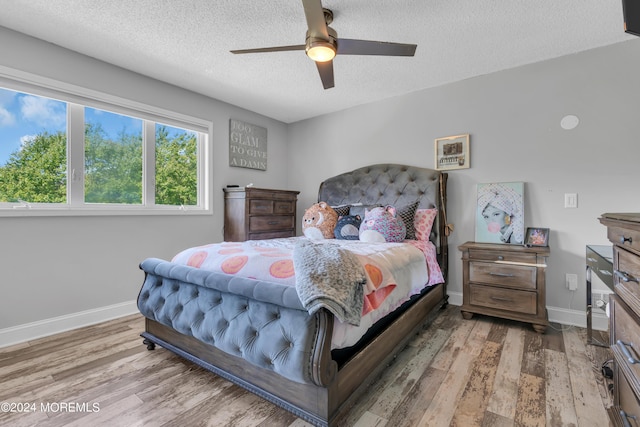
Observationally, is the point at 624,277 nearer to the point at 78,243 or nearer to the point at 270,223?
the point at 270,223

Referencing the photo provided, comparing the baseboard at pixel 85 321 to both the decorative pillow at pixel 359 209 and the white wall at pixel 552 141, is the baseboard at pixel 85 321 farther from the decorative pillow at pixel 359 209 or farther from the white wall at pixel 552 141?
the decorative pillow at pixel 359 209

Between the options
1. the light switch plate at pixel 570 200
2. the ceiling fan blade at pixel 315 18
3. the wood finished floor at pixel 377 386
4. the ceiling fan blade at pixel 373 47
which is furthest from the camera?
the light switch plate at pixel 570 200

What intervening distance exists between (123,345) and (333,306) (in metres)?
1.91

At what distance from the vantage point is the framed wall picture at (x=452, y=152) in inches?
119

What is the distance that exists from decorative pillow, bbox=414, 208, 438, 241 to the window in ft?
8.17

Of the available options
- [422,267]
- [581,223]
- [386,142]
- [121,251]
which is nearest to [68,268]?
[121,251]

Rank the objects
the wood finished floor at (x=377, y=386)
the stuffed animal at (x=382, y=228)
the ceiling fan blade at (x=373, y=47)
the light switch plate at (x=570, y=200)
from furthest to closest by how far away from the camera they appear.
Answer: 1. the stuffed animal at (x=382, y=228)
2. the light switch plate at (x=570, y=200)
3. the ceiling fan blade at (x=373, y=47)
4. the wood finished floor at (x=377, y=386)

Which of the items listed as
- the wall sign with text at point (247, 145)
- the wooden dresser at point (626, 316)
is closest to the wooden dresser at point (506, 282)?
the wooden dresser at point (626, 316)

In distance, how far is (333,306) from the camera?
1.25m

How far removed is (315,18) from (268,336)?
170cm

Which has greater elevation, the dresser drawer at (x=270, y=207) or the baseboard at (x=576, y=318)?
the dresser drawer at (x=270, y=207)

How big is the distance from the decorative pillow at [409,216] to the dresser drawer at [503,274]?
0.58 m

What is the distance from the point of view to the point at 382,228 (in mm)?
2660

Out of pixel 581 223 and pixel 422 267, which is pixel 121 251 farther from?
pixel 581 223
